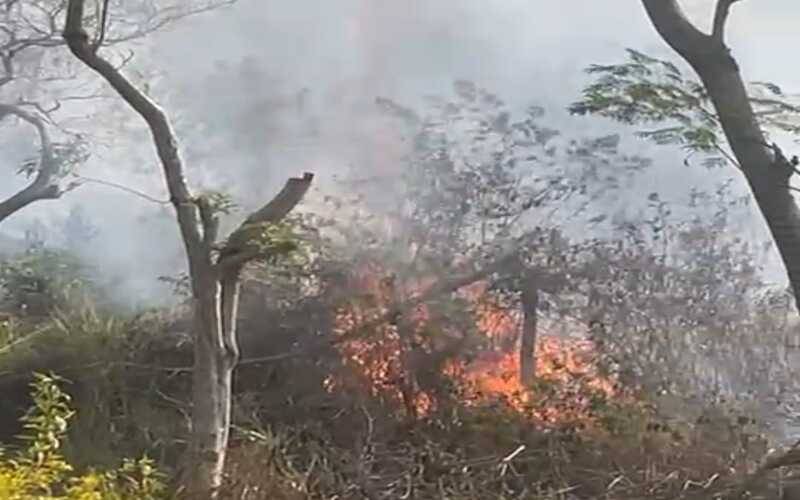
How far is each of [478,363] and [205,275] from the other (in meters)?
0.96

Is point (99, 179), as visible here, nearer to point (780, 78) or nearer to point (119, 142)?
point (119, 142)

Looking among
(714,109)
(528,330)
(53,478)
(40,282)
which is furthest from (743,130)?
(40,282)

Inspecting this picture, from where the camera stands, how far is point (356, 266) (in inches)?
125

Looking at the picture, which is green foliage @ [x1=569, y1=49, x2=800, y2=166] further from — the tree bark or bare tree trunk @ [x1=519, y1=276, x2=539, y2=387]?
bare tree trunk @ [x1=519, y1=276, x2=539, y2=387]

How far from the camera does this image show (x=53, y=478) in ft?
7.17

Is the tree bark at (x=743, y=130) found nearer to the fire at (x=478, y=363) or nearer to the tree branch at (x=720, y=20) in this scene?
the tree branch at (x=720, y=20)

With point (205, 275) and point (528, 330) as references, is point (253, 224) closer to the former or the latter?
point (205, 275)

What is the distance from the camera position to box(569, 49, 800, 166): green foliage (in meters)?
2.43

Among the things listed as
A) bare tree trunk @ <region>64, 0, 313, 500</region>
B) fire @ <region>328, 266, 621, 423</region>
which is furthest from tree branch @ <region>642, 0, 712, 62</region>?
fire @ <region>328, 266, 621, 423</region>

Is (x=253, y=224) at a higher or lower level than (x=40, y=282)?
higher

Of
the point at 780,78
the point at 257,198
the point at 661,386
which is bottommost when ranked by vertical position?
the point at 661,386

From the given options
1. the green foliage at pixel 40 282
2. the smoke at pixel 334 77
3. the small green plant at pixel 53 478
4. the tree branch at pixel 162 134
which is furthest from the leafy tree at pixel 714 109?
the green foliage at pixel 40 282

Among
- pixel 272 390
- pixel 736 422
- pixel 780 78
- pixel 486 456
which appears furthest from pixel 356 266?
pixel 780 78

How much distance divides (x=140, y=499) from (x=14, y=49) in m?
2.08
